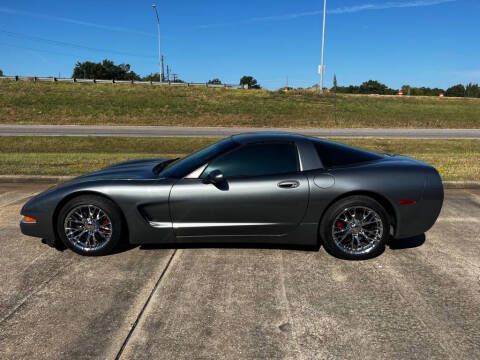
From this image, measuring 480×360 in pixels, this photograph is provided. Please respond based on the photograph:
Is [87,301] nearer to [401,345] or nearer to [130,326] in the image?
[130,326]

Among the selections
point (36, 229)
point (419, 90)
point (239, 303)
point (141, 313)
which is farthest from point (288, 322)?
point (419, 90)

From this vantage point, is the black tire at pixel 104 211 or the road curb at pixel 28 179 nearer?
the black tire at pixel 104 211

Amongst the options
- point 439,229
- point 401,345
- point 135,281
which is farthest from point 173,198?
point 439,229

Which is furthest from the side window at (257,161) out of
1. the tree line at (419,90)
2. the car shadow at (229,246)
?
the tree line at (419,90)

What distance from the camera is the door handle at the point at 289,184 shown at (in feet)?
12.1

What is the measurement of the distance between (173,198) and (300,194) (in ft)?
4.37

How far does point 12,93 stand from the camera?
31.9 m

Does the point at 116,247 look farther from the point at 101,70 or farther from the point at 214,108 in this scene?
the point at 101,70

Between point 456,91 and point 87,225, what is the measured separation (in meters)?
75.5

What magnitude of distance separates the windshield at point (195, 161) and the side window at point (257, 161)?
118 mm

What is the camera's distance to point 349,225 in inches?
149

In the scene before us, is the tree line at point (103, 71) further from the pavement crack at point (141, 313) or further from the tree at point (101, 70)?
the pavement crack at point (141, 313)

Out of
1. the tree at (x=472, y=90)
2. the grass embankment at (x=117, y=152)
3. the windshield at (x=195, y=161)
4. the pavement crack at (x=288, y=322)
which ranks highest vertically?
the tree at (x=472, y=90)

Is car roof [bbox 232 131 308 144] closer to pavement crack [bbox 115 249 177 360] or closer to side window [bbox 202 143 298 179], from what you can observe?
side window [bbox 202 143 298 179]
